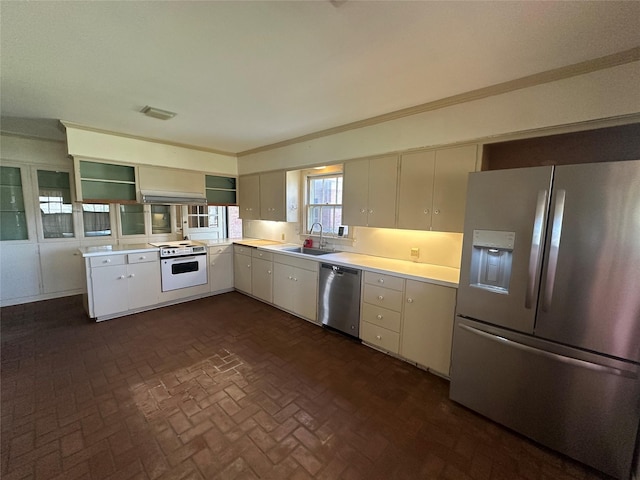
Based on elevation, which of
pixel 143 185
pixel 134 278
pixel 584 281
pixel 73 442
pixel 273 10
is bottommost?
pixel 73 442

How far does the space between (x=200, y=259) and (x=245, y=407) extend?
2844mm

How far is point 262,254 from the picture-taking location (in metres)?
4.17

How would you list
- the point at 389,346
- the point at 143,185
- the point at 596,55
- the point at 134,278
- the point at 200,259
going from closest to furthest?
the point at 596,55
the point at 389,346
the point at 134,278
the point at 143,185
the point at 200,259

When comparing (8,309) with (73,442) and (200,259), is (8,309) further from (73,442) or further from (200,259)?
(73,442)

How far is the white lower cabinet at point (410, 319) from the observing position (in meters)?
2.37

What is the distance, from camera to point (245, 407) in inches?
80.9

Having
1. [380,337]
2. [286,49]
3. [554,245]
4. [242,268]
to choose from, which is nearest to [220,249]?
[242,268]

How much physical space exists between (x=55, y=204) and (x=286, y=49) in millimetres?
4895

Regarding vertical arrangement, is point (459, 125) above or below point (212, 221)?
above

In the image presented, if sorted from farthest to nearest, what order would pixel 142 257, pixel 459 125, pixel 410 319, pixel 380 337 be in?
pixel 142 257 < pixel 380 337 < pixel 410 319 < pixel 459 125

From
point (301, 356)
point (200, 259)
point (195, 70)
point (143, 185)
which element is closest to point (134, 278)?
point (200, 259)

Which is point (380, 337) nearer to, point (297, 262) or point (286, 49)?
point (297, 262)

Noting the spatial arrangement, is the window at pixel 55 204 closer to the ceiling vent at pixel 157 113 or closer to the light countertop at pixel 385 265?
the light countertop at pixel 385 265

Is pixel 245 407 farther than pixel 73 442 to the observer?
Yes
